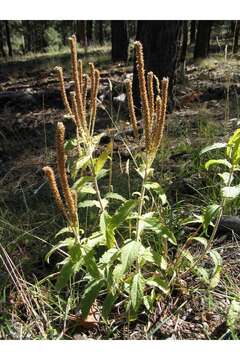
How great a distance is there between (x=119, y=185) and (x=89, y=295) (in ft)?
4.94

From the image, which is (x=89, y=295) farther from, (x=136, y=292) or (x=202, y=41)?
(x=202, y=41)

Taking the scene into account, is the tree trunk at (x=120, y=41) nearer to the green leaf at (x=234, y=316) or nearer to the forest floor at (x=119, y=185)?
the forest floor at (x=119, y=185)

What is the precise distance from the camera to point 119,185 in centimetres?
346

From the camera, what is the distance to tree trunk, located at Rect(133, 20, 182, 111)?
4.80 metres

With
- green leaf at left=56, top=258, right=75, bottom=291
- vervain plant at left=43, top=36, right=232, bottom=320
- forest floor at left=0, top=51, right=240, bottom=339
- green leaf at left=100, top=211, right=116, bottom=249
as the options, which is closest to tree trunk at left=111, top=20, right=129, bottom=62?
forest floor at left=0, top=51, right=240, bottom=339

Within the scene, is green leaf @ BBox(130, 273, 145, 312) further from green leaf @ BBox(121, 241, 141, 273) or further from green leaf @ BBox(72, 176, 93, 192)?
green leaf @ BBox(72, 176, 93, 192)

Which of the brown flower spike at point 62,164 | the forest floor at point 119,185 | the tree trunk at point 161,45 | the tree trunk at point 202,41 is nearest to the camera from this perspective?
the brown flower spike at point 62,164

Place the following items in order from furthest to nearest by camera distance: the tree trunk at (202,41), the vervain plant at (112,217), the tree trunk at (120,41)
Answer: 1. the tree trunk at (120,41)
2. the tree trunk at (202,41)
3. the vervain plant at (112,217)

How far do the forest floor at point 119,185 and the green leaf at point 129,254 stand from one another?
1.77 ft

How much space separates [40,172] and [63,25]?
2674cm

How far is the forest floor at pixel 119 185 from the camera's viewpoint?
2258mm

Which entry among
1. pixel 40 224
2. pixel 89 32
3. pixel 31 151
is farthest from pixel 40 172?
pixel 89 32

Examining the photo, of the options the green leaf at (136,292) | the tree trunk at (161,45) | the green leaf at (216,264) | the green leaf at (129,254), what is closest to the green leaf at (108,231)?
the green leaf at (129,254)

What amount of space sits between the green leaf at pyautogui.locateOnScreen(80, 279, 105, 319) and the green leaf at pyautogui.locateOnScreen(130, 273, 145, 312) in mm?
176
